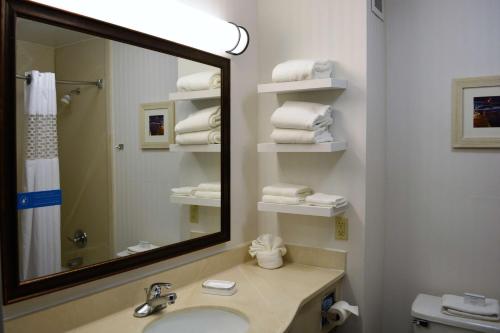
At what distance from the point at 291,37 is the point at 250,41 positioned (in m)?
0.23

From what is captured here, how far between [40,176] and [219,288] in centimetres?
83

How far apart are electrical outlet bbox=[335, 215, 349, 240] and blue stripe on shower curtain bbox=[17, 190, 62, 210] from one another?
1.32m

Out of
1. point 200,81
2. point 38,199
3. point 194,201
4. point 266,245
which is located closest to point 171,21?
point 200,81

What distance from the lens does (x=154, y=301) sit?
1.52 meters

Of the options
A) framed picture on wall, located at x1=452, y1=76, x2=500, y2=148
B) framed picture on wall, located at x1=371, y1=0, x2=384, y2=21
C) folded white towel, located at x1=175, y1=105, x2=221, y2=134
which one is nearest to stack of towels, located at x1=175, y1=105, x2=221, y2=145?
folded white towel, located at x1=175, y1=105, x2=221, y2=134

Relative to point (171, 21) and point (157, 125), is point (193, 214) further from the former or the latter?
point (171, 21)

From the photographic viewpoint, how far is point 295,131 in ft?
6.62

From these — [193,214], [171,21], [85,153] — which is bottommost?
[193,214]

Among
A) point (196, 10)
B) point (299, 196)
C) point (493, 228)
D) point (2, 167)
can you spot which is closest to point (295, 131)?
point (299, 196)

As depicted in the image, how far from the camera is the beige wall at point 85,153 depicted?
138 cm

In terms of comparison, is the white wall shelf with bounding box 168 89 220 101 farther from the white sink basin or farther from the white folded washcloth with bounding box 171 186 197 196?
the white sink basin

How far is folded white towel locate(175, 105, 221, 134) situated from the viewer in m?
1.86

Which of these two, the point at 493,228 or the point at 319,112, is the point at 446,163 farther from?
the point at 319,112

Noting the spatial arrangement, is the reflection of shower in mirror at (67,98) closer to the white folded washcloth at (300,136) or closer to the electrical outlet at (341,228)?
the white folded washcloth at (300,136)
